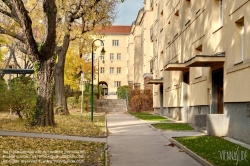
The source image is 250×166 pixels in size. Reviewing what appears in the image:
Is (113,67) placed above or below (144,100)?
above

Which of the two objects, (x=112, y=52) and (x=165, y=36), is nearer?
(x=165, y=36)

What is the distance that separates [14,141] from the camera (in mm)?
11727

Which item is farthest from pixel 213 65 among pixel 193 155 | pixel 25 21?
pixel 25 21

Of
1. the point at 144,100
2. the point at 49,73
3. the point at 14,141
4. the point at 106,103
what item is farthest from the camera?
the point at 106,103

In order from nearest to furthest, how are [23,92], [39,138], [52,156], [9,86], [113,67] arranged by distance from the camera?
[52,156], [39,138], [23,92], [9,86], [113,67]

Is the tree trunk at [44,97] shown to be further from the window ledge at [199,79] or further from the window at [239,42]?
the window at [239,42]

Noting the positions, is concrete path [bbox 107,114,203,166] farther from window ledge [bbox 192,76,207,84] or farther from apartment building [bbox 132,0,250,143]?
window ledge [bbox 192,76,207,84]

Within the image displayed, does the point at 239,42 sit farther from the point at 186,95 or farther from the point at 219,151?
the point at 186,95

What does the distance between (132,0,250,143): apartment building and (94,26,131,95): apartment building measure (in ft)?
165

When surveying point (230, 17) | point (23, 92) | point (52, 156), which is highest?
point (230, 17)

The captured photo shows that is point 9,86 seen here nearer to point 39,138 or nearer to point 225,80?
point 39,138

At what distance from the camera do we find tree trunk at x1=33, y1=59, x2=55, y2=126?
54.7ft

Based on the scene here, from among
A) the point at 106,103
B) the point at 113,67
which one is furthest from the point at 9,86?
the point at 113,67

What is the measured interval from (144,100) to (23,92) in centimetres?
2207
